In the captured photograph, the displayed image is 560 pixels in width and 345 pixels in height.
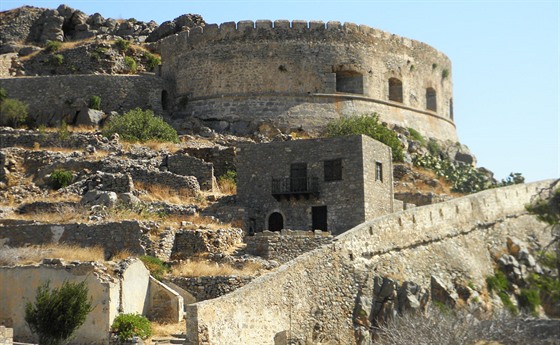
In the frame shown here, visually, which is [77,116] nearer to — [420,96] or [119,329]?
[420,96]

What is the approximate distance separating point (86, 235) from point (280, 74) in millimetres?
17634

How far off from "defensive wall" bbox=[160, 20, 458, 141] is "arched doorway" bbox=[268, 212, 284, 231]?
441 inches

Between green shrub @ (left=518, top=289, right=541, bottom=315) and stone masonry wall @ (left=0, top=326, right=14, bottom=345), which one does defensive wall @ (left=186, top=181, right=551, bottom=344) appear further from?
stone masonry wall @ (left=0, top=326, right=14, bottom=345)

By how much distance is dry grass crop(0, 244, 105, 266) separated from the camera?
25.0 metres

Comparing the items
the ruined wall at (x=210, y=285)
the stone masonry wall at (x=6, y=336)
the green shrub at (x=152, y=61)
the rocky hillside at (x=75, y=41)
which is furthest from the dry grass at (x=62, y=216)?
the green shrub at (x=152, y=61)

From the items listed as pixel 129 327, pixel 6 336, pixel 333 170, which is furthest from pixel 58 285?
pixel 333 170

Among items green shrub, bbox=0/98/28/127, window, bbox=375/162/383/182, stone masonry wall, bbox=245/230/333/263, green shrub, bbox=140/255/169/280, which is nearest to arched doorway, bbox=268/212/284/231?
window, bbox=375/162/383/182

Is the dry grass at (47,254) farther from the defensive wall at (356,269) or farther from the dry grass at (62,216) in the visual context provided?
the defensive wall at (356,269)

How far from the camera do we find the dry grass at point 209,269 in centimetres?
2534

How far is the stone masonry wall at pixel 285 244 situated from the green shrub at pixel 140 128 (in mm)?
12172

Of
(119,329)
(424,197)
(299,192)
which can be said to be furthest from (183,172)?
(119,329)

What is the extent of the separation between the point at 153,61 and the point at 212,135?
7596mm

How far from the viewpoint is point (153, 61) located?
47188 millimetres

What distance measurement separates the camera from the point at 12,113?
4153 cm
